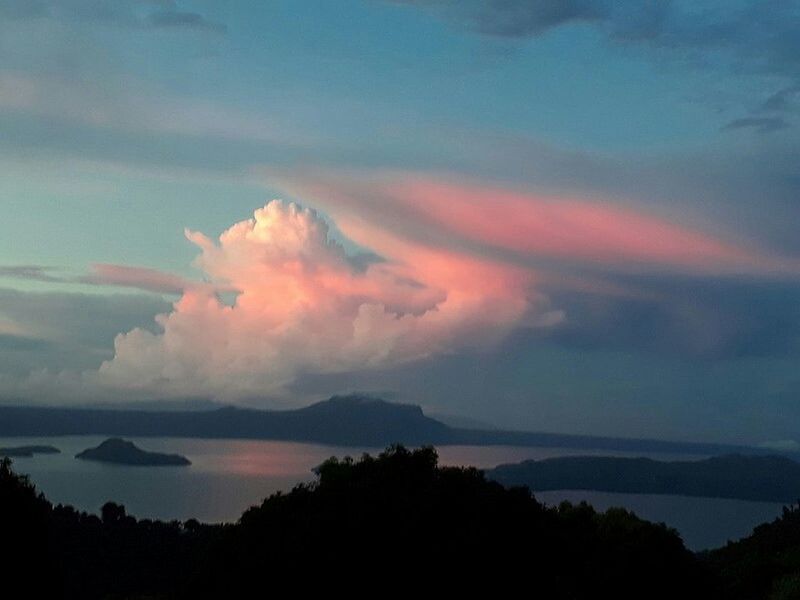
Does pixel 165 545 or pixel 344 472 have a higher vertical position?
pixel 344 472

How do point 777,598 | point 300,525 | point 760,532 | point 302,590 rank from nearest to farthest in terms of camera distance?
point 302,590 → point 300,525 → point 777,598 → point 760,532

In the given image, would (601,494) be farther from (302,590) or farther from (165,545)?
(302,590)

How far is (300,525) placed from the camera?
90.5ft

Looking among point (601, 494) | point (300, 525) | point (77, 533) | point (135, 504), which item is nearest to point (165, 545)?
point (77, 533)

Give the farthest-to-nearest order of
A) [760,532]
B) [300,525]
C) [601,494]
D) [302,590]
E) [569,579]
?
[601,494] < [760,532] < [569,579] < [300,525] < [302,590]

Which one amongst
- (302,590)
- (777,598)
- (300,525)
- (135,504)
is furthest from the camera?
(135,504)

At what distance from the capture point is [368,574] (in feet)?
86.6

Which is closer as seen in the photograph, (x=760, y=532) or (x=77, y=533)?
(x=77, y=533)

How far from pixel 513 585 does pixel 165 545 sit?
4712 cm

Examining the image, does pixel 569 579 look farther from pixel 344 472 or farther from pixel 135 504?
pixel 135 504

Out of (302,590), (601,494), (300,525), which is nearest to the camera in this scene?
(302,590)

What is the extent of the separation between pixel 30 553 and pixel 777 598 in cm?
3042

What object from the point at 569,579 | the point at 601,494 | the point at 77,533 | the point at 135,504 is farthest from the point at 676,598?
the point at 601,494

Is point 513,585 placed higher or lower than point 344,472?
lower
